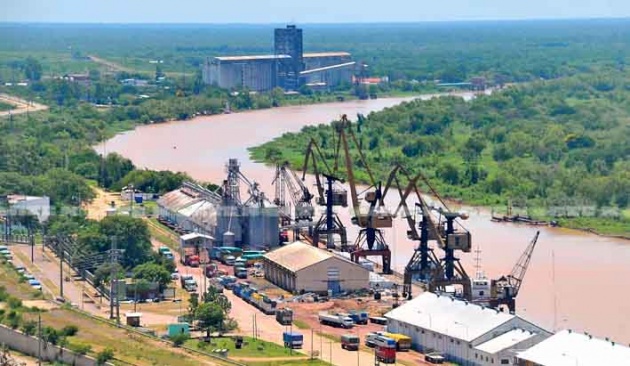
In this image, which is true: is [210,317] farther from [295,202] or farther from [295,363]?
[295,202]

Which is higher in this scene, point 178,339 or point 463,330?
point 463,330

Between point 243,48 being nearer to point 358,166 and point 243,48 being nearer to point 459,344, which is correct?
point 358,166

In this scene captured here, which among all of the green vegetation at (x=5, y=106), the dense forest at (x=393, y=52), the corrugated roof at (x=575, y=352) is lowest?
the dense forest at (x=393, y=52)

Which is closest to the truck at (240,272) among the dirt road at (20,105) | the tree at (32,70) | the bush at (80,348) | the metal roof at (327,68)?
the bush at (80,348)

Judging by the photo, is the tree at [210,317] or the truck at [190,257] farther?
the truck at [190,257]

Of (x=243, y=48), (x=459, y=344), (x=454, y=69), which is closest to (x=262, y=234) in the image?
(x=459, y=344)

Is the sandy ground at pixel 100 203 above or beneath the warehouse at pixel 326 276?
beneath

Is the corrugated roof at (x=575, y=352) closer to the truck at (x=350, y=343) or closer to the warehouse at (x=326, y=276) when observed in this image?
the truck at (x=350, y=343)

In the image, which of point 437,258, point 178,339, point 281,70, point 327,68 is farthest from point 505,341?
point 327,68
